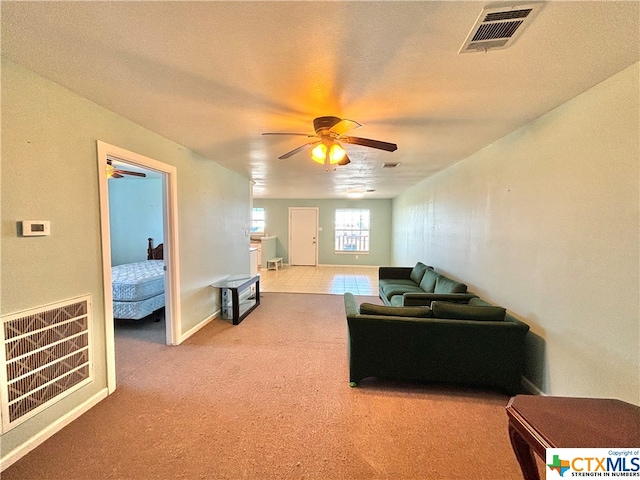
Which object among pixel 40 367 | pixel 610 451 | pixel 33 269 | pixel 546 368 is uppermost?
pixel 33 269

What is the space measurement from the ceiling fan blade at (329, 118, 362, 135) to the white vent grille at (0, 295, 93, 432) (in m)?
2.33

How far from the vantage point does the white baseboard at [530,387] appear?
2201 mm

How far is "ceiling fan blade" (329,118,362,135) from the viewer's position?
7.32ft

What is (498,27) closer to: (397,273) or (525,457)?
(525,457)

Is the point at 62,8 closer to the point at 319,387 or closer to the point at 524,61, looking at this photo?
the point at 524,61

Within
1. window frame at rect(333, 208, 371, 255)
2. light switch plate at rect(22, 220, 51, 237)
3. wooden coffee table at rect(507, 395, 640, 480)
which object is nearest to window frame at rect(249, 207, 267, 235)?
window frame at rect(333, 208, 371, 255)

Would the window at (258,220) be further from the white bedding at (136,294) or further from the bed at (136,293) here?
the white bedding at (136,294)

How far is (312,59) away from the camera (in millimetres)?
1454

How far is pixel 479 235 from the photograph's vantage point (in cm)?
318

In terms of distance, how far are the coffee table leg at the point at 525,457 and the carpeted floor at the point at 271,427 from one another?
0.60m

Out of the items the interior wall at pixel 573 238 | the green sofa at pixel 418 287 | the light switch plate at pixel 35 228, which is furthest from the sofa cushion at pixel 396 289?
the light switch plate at pixel 35 228

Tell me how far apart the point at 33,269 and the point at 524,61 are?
10.1 feet

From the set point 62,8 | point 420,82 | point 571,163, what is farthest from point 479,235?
point 62,8

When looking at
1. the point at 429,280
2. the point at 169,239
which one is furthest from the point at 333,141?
the point at 429,280
